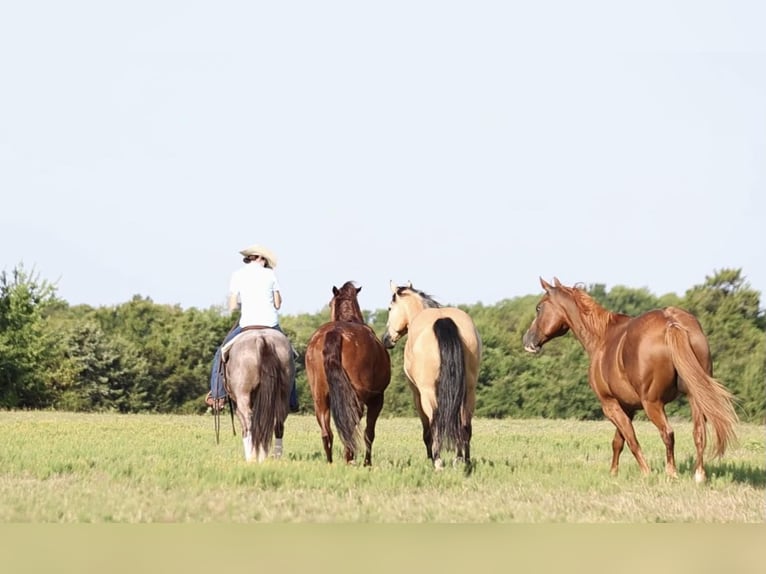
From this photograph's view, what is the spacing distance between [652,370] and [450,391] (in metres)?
2.27

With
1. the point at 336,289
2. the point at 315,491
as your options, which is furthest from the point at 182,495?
the point at 336,289

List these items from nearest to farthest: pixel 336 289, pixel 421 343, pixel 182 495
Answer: pixel 182 495 < pixel 421 343 < pixel 336 289

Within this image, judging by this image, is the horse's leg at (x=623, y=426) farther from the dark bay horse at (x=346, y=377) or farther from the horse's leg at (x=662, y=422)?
the dark bay horse at (x=346, y=377)

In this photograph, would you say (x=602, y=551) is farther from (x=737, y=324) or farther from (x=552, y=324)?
(x=737, y=324)

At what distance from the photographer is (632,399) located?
11695mm

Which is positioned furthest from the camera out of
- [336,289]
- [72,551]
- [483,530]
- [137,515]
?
[336,289]

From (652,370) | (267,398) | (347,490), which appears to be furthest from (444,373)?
(347,490)

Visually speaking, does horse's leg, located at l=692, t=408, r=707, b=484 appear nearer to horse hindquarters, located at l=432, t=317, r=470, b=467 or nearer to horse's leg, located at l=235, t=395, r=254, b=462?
horse hindquarters, located at l=432, t=317, r=470, b=467

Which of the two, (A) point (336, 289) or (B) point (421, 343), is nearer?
(B) point (421, 343)

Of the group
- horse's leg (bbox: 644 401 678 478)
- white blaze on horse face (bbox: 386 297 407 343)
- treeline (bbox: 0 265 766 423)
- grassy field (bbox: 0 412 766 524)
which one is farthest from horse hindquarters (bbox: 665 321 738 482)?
treeline (bbox: 0 265 766 423)

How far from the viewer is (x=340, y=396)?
1248 centimetres

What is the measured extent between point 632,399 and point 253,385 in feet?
14.1

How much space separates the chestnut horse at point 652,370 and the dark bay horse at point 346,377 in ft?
7.98

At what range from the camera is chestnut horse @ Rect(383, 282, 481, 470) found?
472 inches
